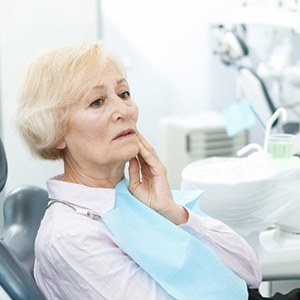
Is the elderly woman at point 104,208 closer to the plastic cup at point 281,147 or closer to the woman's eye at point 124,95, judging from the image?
the woman's eye at point 124,95

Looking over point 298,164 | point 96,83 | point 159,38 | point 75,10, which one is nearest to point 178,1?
point 159,38

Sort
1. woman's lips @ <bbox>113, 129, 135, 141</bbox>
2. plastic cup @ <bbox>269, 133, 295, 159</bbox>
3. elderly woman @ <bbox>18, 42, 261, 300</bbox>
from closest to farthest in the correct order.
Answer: elderly woman @ <bbox>18, 42, 261, 300</bbox>, woman's lips @ <bbox>113, 129, 135, 141</bbox>, plastic cup @ <bbox>269, 133, 295, 159</bbox>

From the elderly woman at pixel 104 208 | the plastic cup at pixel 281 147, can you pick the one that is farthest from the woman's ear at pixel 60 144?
the plastic cup at pixel 281 147

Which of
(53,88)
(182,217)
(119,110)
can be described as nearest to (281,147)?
(182,217)

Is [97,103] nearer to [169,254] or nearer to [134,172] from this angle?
[134,172]

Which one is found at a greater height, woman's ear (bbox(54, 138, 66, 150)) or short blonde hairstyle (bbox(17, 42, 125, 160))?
short blonde hairstyle (bbox(17, 42, 125, 160))

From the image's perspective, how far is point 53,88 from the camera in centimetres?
104

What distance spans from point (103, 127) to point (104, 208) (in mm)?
167

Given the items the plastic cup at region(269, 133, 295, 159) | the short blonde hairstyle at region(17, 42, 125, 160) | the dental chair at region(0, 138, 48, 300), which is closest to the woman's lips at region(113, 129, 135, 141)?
the short blonde hairstyle at region(17, 42, 125, 160)

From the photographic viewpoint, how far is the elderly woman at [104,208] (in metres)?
0.97

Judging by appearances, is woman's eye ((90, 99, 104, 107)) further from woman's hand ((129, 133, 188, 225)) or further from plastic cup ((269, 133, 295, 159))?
plastic cup ((269, 133, 295, 159))

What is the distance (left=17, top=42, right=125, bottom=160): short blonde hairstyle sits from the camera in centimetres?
104

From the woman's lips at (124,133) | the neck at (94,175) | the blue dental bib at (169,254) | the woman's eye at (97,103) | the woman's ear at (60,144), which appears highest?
the woman's eye at (97,103)

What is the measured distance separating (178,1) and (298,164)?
2.05 m
